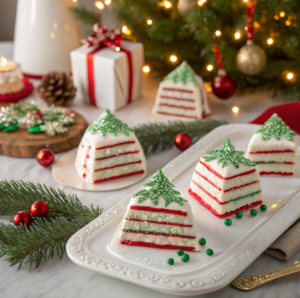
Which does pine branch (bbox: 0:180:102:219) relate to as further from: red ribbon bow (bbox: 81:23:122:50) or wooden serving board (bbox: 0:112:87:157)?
red ribbon bow (bbox: 81:23:122:50)

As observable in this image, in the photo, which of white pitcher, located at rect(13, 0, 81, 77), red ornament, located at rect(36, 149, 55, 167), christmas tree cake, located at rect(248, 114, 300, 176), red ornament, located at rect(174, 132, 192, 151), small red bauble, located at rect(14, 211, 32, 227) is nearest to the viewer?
small red bauble, located at rect(14, 211, 32, 227)

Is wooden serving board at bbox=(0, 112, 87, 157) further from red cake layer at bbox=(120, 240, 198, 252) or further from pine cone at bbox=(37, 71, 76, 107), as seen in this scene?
red cake layer at bbox=(120, 240, 198, 252)

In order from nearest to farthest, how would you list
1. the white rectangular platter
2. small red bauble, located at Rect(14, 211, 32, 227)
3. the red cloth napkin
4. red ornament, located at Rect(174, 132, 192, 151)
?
the white rectangular platter < small red bauble, located at Rect(14, 211, 32, 227) < red ornament, located at Rect(174, 132, 192, 151) < the red cloth napkin

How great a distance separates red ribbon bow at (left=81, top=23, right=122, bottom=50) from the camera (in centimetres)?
253

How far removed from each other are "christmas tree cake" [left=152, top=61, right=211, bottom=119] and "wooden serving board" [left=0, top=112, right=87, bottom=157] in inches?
22.5

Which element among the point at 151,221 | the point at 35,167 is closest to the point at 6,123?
the point at 35,167

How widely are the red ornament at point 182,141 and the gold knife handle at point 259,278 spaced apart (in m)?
0.87

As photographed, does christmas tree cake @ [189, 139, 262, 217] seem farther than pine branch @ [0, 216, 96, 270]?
Yes

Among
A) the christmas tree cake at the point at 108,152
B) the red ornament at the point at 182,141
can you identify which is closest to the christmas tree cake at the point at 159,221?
the christmas tree cake at the point at 108,152

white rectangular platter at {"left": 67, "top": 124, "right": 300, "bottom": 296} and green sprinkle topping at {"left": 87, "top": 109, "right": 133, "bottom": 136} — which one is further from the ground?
green sprinkle topping at {"left": 87, "top": 109, "right": 133, "bottom": 136}

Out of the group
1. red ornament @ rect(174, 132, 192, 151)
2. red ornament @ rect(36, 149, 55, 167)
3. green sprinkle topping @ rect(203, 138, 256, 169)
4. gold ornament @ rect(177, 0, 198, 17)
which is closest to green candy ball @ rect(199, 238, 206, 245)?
green sprinkle topping @ rect(203, 138, 256, 169)

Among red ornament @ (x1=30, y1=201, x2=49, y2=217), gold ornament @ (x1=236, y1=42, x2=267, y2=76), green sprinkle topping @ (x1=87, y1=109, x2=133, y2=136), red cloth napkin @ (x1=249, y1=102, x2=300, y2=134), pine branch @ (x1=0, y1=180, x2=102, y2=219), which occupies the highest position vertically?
gold ornament @ (x1=236, y1=42, x2=267, y2=76)

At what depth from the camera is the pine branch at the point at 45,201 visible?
1.59 metres

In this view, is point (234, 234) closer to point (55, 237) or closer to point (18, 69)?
point (55, 237)
